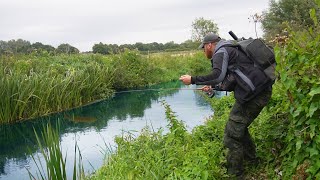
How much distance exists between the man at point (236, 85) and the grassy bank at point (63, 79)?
873cm

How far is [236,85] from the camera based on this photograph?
12.8ft

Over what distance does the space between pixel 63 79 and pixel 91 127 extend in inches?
152

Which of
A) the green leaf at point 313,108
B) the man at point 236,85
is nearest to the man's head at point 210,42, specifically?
the man at point 236,85

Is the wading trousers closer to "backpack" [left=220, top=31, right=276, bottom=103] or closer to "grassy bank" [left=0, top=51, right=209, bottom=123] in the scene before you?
"backpack" [left=220, top=31, right=276, bottom=103]

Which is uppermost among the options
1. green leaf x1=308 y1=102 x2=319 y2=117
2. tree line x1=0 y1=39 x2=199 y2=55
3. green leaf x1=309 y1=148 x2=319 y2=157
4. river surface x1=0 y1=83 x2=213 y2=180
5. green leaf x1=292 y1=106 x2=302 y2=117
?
tree line x1=0 y1=39 x2=199 y2=55

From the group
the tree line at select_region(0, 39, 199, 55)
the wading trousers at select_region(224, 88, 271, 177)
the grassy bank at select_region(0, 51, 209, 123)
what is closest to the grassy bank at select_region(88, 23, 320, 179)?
the wading trousers at select_region(224, 88, 271, 177)

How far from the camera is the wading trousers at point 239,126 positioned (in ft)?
12.7

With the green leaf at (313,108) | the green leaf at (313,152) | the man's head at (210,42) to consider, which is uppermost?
the man's head at (210,42)

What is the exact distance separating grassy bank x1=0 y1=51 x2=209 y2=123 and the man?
873 centimetres

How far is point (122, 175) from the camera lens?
4.51 meters

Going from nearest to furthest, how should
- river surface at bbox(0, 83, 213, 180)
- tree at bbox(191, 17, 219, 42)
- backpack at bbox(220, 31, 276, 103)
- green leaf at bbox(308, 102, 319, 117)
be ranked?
green leaf at bbox(308, 102, 319, 117) → backpack at bbox(220, 31, 276, 103) → river surface at bbox(0, 83, 213, 180) → tree at bbox(191, 17, 219, 42)

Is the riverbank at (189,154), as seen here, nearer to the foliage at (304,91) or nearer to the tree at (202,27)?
the foliage at (304,91)

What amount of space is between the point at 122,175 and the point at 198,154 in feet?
3.42

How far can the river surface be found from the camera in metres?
7.91
